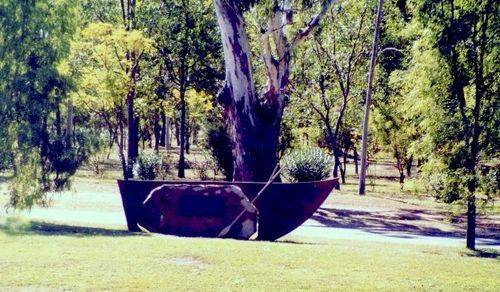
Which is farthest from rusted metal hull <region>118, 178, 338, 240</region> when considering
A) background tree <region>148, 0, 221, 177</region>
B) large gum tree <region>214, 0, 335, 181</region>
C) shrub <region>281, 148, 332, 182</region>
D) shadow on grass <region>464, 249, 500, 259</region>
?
background tree <region>148, 0, 221, 177</region>

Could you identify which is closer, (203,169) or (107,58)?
(203,169)

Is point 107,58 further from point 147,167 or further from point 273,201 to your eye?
point 273,201

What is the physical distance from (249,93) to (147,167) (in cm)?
876

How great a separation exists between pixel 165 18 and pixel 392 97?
13.7 meters

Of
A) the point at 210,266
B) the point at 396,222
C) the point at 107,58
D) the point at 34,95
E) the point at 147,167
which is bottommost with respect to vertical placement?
the point at 396,222

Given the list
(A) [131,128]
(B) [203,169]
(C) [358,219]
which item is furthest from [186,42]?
(C) [358,219]

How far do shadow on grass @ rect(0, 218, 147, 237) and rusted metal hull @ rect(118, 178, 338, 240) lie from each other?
1110 mm

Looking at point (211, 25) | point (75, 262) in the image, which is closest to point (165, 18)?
point (211, 25)

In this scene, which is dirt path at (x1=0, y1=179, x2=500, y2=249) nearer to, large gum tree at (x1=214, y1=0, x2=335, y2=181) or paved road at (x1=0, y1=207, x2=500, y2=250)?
paved road at (x1=0, y1=207, x2=500, y2=250)

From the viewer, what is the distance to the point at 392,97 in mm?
35812

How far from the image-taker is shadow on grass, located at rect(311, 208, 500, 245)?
60.6 feet

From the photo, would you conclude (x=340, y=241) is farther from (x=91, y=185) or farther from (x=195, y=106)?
(x=195, y=106)

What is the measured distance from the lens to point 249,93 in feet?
66.0

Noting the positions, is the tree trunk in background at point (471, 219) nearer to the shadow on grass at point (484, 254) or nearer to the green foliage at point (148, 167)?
the shadow on grass at point (484, 254)
